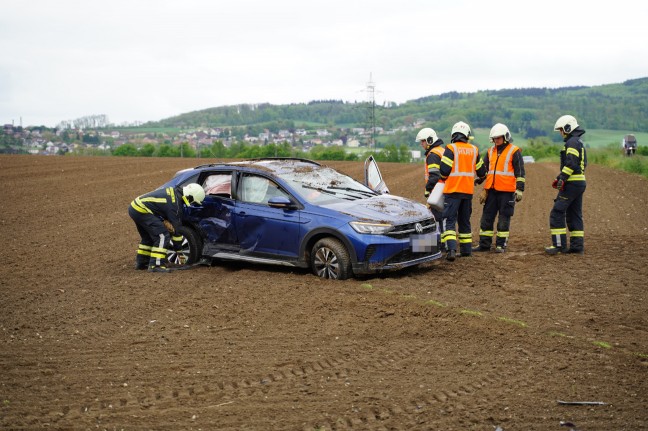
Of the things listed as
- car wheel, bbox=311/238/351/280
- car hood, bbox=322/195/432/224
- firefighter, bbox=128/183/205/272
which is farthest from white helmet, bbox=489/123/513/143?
firefighter, bbox=128/183/205/272

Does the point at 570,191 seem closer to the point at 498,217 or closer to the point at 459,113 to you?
the point at 498,217

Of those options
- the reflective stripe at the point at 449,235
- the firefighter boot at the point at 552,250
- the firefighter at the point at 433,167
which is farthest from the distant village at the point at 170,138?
the reflective stripe at the point at 449,235

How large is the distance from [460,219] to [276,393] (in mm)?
7158

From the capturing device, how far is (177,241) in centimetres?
1267

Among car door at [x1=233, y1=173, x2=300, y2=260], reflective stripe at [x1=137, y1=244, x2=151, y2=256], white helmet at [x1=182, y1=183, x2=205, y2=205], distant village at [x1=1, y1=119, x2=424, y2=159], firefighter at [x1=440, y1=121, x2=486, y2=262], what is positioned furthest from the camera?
distant village at [x1=1, y1=119, x2=424, y2=159]

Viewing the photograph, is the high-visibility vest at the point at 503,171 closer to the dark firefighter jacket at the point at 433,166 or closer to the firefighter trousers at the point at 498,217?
the firefighter trousers at the point at 498,217

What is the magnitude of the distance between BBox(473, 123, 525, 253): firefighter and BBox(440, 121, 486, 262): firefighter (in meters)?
0.45

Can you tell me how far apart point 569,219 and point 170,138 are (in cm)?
7106

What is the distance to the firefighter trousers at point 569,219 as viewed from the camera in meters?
13.3

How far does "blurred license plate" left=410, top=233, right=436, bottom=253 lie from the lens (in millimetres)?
11422

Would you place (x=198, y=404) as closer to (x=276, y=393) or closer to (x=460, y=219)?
(x=276, y=393)

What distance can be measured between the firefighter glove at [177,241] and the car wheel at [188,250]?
0.06m

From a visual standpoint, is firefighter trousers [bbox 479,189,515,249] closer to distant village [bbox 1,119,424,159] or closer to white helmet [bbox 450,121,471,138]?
white helmet [bbox 450,121,471,138]

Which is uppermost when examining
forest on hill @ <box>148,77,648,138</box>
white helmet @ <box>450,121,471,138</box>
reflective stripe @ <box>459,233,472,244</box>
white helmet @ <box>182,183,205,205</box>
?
forest on hill @ <box>148,77,648,138</box>
